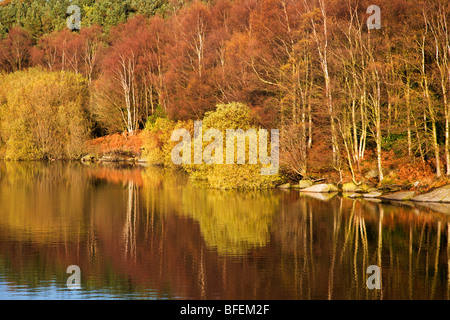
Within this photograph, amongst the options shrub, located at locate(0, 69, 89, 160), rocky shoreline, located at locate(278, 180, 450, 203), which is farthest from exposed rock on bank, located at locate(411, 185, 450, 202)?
shrub, located at locate(0, 69, 89, 160)

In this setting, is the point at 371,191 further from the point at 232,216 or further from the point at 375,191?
the point at 232,216

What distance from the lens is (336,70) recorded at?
111 ft

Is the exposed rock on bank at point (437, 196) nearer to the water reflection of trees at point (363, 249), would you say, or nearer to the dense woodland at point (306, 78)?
the dense woodland at point (306, 78)

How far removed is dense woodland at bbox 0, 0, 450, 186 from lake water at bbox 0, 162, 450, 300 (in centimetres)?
482

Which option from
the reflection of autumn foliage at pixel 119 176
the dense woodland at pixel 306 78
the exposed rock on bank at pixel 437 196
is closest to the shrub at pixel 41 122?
the dense woodland at pixel 306 78

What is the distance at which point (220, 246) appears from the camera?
1728cm

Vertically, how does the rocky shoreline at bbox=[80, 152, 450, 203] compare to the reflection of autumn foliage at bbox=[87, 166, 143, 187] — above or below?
below

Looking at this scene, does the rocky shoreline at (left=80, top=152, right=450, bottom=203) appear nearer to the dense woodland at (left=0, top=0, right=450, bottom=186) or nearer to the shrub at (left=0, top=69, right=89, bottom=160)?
the dense woodland at (left=0, top=0, right=450, bottom=186)

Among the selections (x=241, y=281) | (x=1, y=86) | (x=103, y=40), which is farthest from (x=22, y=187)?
(x=103, y=40)

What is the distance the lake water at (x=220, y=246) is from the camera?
12766 mm

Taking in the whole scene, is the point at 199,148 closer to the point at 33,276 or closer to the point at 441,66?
the point at 441,66

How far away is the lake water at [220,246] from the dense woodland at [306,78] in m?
4.82

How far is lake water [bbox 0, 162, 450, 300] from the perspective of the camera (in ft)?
41.9

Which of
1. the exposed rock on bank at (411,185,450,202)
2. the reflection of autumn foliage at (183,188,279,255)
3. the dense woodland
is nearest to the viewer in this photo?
the reflection of autumn foliage at (183,188,279,255)
